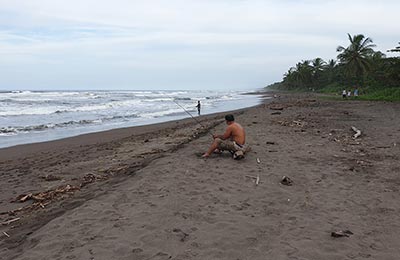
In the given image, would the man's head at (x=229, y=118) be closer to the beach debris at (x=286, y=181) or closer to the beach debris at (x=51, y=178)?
the beach debris at (x=286, y=181)

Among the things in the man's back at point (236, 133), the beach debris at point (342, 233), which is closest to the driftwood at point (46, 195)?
the man's back at point (236, 133)

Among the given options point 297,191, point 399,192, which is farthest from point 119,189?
point 399,192

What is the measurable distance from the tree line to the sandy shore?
2196 centimetres

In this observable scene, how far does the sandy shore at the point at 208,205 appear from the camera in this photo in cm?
344

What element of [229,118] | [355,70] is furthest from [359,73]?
[229,118]

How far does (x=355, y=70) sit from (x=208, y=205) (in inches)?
1609

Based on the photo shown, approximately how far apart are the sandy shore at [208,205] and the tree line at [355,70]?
72.0ft

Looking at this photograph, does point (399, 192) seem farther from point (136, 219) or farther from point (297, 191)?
point (136, 219)

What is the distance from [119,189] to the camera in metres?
5.38

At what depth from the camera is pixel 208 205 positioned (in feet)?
15.0

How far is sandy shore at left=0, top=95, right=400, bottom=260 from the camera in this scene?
135 inches

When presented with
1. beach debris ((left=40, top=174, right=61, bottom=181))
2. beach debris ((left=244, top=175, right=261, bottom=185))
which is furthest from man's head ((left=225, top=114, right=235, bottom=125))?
beach debris ((left=40, top=174, right=61, bottom=181))

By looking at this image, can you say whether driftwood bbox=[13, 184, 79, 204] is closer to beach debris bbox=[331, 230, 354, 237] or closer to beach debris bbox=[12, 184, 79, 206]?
beach debris bbox=[12, 184, 79, 206]

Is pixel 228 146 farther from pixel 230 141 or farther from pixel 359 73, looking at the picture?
pixel 359 73
